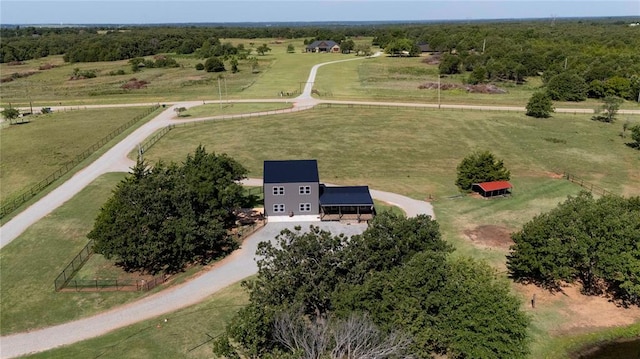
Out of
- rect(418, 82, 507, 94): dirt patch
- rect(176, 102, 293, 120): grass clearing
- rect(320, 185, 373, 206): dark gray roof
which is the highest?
rect(418, 82, 507, 94): dirt patch

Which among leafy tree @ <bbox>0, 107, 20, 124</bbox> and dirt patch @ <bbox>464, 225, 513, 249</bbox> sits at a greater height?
leafy tree @ <bbox>0, 107, 20, 124</bbox>

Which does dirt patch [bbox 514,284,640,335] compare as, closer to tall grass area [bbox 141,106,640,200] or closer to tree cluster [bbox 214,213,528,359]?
tree cluster [bbox 214,213,528,359]

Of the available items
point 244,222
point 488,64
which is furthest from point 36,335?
point 488,64

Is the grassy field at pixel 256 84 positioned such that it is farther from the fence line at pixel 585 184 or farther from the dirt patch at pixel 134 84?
the fence line at pixel 585 184

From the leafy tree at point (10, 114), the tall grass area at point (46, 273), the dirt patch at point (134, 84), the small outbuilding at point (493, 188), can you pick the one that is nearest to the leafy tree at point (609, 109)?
the small outbuilding at point (493, 188)

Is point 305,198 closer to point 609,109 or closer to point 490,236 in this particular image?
point 490,236

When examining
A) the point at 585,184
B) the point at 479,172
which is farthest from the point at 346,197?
the point at 585,184

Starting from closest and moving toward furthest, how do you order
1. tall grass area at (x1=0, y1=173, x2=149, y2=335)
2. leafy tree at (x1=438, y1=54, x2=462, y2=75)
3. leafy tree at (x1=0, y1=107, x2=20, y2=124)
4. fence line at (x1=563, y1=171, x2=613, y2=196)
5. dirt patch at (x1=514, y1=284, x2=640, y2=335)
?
dirt patch at (x1=514, y1=284, x2=640, y2=335)
tall grass area at (x1=0, y1=173, x2=149, y2=335)
fence line at (x1=563, y1=171, x2=613, y2=196)
leafy tree at (x1=0, y1=107, x2=20, y2=124)
leafy tree at (x1=438, y1=54, x2=462, y2=75)

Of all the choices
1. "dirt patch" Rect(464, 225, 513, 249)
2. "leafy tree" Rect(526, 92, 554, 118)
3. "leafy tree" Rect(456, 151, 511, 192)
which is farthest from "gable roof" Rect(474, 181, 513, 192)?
"leafy tree" Rect(526, 92, 554, 118)
